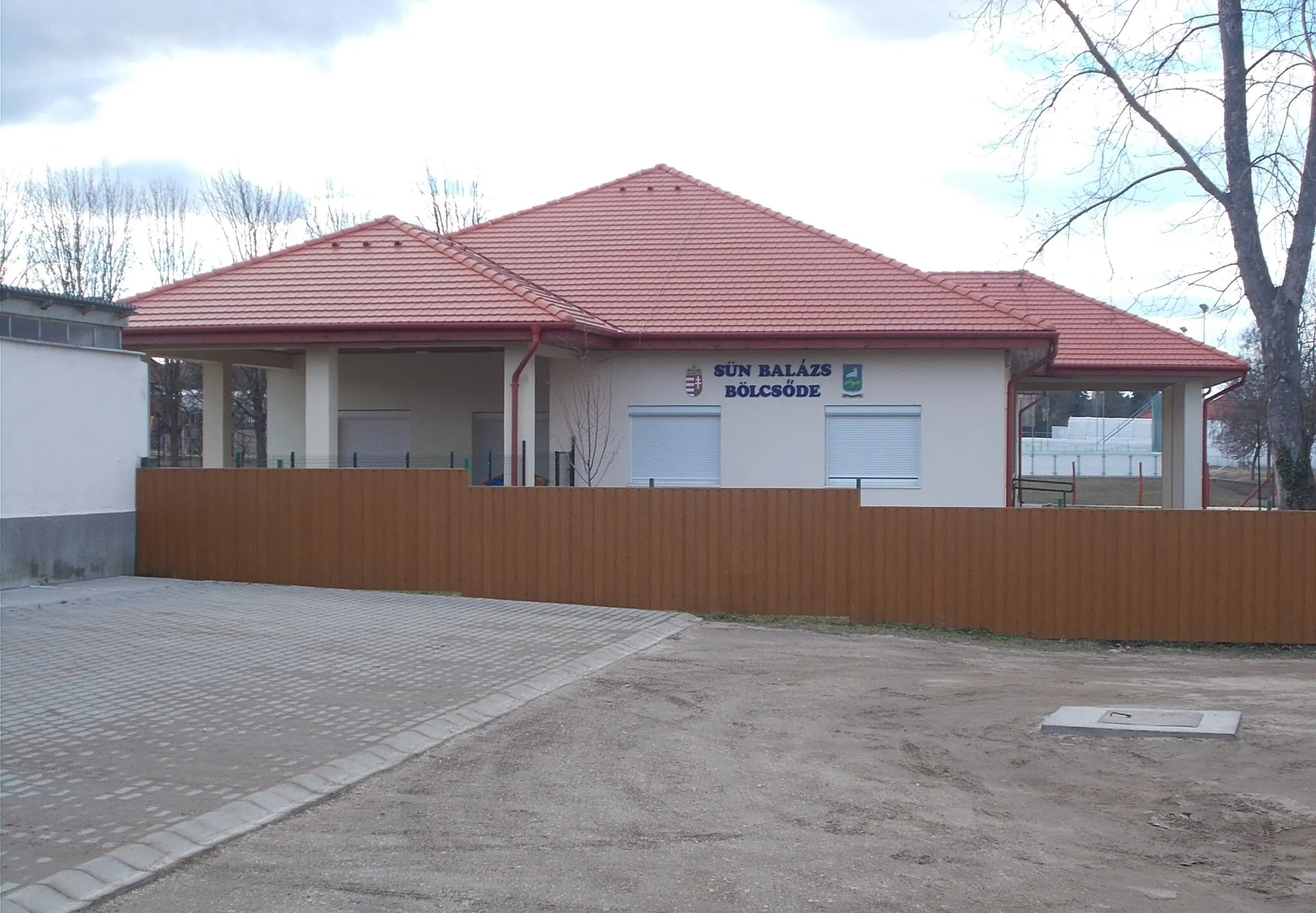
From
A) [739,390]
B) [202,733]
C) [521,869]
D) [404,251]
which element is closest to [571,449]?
[739,390]

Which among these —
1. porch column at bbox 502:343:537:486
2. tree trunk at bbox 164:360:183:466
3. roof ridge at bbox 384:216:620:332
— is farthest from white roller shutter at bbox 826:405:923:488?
tree trunk at bbox 164:360:183:466

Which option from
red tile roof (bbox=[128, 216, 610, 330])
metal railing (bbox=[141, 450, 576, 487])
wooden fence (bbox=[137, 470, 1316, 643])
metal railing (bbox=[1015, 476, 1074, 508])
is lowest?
wooden fence (bbox=[137, 470, 1316, 643])

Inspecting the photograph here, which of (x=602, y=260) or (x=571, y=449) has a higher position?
(x=602, y=260)

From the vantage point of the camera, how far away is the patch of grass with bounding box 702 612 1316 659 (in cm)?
1484

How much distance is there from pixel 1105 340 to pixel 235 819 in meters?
26.0

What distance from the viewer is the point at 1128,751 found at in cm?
895

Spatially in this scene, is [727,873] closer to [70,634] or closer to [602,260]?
[70,634]

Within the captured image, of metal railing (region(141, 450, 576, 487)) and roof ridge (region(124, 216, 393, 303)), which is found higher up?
roof ridge (region(124, 216, 393, 303))

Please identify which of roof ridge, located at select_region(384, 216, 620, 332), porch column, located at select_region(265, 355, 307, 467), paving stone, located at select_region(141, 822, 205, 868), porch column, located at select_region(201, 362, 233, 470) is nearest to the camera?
paving stone, located at select_region(141, 822, 205, 868)

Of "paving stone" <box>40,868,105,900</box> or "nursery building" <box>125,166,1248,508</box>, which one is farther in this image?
"nursery building" <box>125,166,1248,508</box>

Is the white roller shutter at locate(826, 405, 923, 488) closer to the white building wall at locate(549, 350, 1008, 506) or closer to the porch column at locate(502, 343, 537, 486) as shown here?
the white building wall at locate(549, 350, 1008, 506)

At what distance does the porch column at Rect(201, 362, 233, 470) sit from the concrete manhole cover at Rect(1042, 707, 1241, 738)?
19.2 m

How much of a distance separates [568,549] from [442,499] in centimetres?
187

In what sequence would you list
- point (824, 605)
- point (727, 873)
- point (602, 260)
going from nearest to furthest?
1. point (727, 873)
2. point (824, 605)
3. point (602, 260)
